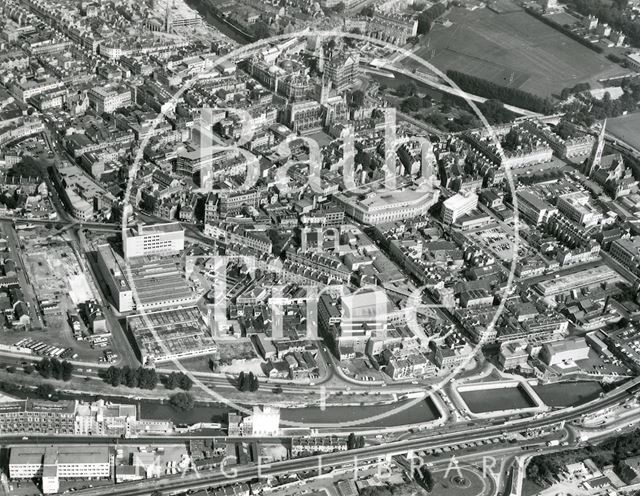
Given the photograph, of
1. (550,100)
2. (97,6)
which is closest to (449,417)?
(550,100)

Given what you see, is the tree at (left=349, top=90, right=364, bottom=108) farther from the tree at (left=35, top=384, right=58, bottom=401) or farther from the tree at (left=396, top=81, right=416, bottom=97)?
the tree at (left=35, top=384, right=58, bottom=401)

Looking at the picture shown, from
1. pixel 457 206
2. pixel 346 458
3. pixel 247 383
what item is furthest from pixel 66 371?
pixel 457 206

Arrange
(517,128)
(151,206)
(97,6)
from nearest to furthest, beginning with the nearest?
(151,206)
(517,128)
(97,6)

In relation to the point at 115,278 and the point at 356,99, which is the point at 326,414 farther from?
→ the point at 356,99

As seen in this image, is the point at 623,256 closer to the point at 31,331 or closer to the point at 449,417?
the point at 449,417

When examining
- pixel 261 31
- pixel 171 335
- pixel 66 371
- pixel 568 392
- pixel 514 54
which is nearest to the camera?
pixel 66 371
